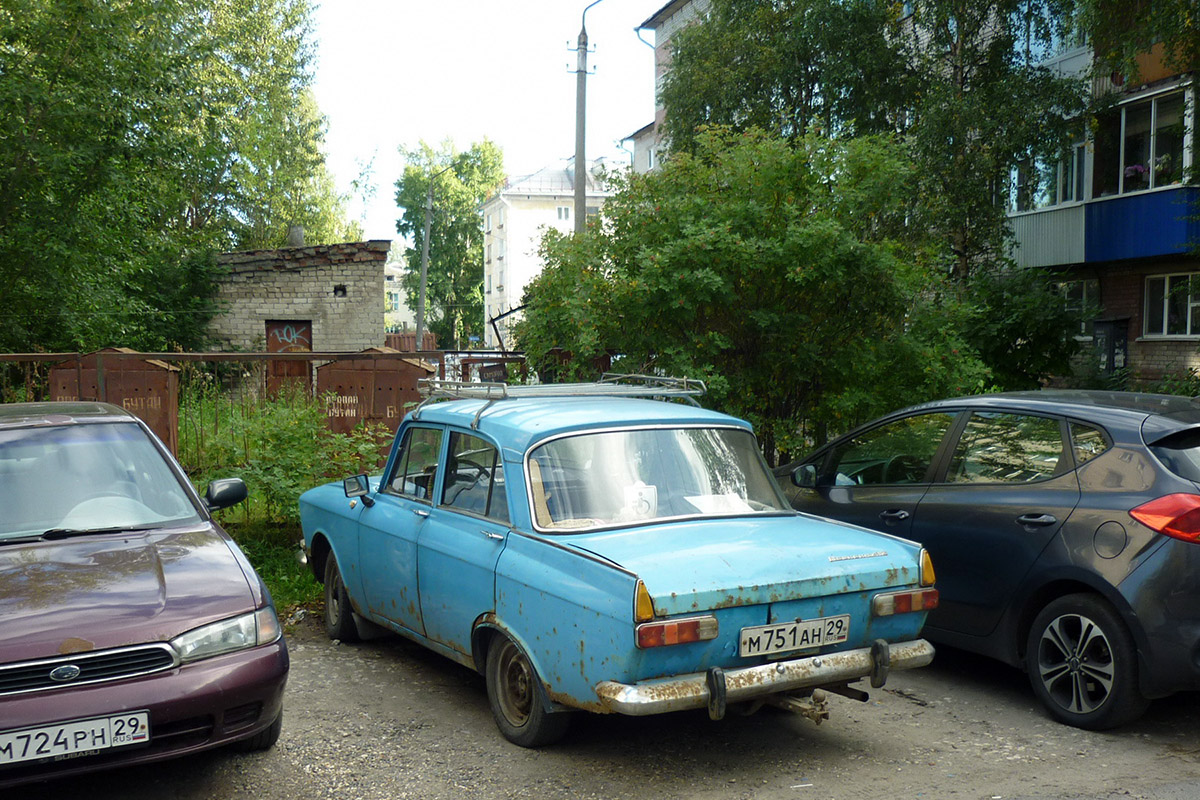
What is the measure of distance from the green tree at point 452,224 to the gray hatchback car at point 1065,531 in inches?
2387

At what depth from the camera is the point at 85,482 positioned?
502 cm

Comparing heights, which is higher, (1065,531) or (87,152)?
(87,152)

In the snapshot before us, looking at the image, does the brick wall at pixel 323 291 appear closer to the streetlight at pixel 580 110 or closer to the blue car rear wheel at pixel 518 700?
the streetlight at pixel 580 110

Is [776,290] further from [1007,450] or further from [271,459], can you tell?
[271,459]

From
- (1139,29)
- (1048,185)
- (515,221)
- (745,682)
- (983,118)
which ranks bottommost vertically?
(745,682)

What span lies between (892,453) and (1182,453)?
1.79 metres

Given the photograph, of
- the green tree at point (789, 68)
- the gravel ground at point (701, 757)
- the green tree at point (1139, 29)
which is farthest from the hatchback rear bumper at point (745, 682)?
the green tree at point (789, 68)

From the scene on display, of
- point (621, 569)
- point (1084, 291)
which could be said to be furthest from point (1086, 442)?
point (1084, 291)

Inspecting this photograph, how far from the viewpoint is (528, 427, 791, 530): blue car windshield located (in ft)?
15.2

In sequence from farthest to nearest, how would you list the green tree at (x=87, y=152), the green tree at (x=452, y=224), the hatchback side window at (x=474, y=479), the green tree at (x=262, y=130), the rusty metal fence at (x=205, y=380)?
1. the green tree at (x=452, y=224)
2. the green tree at (x=262, y=130)
3. the green tree at (x=87, y=152)
4. the rusty metal fence at (x=205, y=380)
5. the hatchback side window at (x=474, y=479)

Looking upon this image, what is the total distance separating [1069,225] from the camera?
76.0 ft

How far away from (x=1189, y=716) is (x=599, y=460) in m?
3.14

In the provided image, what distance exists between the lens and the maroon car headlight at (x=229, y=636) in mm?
3887

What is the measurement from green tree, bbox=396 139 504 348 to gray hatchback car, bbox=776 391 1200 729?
6064 centimetres
